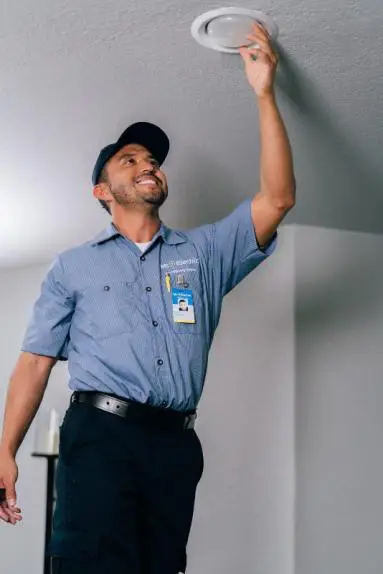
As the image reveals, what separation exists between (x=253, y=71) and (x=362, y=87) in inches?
16.3

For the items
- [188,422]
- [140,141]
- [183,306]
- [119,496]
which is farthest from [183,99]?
[119,496]

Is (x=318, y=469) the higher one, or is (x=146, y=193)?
(x=146, y=193)

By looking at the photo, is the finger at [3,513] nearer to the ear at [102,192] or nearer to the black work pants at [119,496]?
the black work pants at [119,496]

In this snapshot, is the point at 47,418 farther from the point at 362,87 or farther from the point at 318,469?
the point at 362,87

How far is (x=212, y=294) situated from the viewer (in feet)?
6.45

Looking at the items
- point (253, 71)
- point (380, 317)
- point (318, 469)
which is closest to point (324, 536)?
point (318, 469)

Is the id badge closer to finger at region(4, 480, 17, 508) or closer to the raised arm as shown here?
the raised arm

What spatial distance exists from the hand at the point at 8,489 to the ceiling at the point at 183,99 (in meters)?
0.96

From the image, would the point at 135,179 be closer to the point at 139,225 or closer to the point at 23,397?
the point at 139,225

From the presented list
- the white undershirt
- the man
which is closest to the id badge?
the man

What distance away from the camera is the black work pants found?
1720mm

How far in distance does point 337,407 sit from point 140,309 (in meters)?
1.76

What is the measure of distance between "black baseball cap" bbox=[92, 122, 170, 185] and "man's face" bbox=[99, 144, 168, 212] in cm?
1

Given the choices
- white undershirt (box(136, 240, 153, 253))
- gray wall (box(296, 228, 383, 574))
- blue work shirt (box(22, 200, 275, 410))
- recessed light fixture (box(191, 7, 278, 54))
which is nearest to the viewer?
recessed light fixture (box(191, 7, 278, 54))
